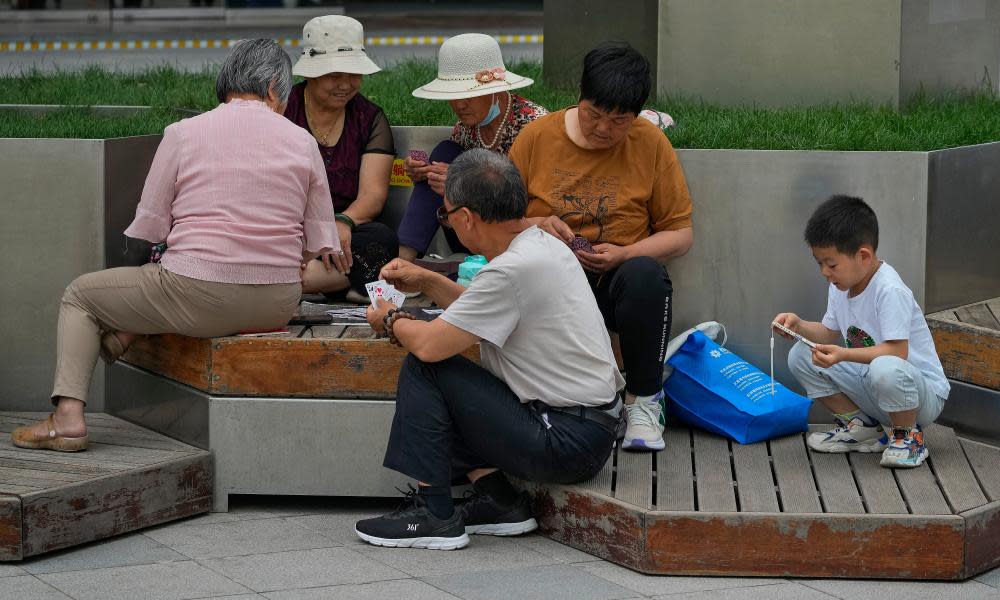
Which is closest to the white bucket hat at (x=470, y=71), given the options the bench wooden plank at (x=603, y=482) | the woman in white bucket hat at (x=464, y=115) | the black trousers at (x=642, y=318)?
the woman in white bucket hat at (x=464, y=115)

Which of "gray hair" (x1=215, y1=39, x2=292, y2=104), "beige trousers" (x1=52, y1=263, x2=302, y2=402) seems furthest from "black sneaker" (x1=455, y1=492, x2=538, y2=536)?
"gray hair" (x1=215, y1=39, x2=292, y2=104)

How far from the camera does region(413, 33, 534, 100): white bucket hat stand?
520cm

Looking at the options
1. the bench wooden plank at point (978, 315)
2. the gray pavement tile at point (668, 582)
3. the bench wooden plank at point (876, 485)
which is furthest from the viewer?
the bench wooden plank at point (978, 315)

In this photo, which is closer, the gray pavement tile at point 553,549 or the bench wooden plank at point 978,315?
the gray pavement tile at point 553,549

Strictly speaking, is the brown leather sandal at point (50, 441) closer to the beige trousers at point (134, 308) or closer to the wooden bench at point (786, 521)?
the beige trousers at point (134, 308)

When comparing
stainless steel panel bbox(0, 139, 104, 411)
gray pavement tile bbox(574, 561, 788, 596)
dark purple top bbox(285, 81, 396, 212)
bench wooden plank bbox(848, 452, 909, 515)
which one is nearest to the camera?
gray pavement tile bbox(574, 561, 788, 596)

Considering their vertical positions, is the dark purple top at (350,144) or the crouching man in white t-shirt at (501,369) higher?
the dark purple top at (350,144)

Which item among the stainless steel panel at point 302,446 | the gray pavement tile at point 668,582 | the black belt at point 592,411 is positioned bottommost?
the gray pavement tile at point 668,582

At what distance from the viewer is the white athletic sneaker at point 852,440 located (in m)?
4.51

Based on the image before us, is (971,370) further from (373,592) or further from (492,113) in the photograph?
(373,592)

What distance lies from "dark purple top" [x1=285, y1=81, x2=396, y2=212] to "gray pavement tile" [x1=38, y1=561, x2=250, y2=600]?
197 centimetres

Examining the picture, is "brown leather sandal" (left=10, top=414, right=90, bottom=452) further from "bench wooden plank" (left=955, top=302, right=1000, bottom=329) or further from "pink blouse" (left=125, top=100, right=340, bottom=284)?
"bench wooden plank" (left=955, top=302, right=1000, bottom=329)

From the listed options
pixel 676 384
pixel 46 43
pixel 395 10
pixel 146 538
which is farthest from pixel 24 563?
pixel 395 10

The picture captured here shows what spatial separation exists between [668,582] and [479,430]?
727 millimetres
